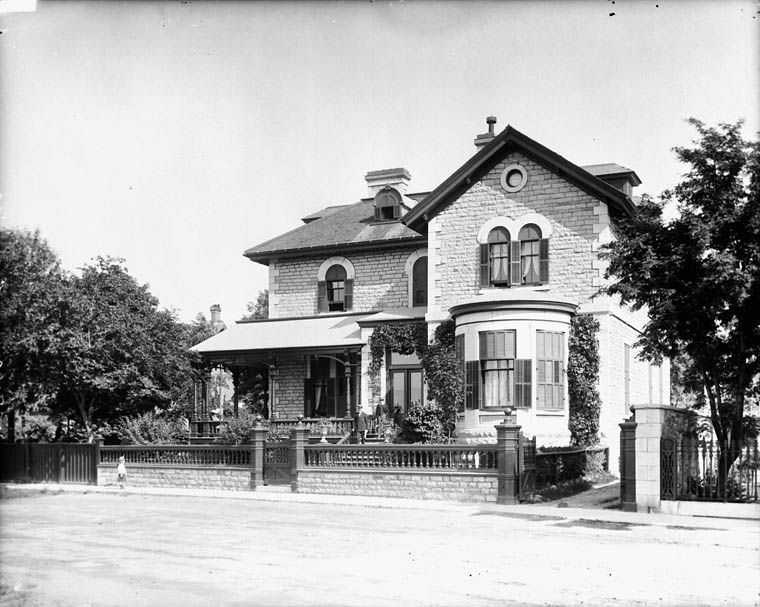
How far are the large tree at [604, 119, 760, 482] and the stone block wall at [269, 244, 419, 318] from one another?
14028 mm

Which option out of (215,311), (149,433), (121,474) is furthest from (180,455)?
(215,311)

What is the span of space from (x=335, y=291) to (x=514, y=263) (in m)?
8.85

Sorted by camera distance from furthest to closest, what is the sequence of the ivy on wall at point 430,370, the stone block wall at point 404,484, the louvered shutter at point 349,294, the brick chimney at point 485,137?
the brick chimney at point 485,137, the louvered shutter at point 349,294, the ivy on wall at point 430,370, the stone block wall at point 404,484

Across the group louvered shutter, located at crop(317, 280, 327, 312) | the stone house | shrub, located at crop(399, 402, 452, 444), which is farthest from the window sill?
louvered shutter, located at crop(317, 280, 327, 312)

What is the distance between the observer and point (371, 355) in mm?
29359

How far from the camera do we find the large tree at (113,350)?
94.5 feet

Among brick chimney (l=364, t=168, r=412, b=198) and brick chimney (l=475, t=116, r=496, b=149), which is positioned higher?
brick chimney (l=475, t=116, r=496, b=149)

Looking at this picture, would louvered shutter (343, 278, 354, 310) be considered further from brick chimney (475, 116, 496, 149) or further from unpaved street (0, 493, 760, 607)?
unpaved street (0, 493, 760, 607)

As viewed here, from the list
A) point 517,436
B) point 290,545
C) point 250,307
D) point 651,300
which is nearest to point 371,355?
point 517,436

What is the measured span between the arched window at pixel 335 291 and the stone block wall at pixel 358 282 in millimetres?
255

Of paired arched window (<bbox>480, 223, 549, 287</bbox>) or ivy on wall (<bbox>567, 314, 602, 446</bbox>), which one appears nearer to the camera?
ivy on wall (<bbox>567, 314, 602, 446</bbox>)

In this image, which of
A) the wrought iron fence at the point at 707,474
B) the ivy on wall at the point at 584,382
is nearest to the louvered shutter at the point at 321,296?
the ivy on wall at the point at 584,382

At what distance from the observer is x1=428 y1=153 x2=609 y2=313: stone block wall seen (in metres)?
26.2

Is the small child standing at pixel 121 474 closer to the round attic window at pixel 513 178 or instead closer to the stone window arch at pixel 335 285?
the stone window arch at pixel 335 285
